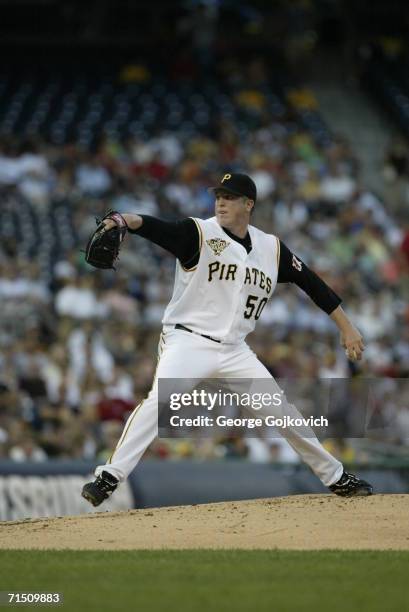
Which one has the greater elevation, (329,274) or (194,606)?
(329,274)

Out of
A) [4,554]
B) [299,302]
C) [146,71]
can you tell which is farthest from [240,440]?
[146,71]

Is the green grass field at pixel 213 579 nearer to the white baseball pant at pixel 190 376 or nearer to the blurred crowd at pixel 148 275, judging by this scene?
the white baseball pant at pixel 190 376

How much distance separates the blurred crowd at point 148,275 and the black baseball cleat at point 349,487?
373 centimetres

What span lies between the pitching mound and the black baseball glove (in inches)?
62.5

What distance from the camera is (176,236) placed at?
7.29 meters

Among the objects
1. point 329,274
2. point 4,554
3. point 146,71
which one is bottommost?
point 4,554

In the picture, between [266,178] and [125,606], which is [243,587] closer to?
[125,606]

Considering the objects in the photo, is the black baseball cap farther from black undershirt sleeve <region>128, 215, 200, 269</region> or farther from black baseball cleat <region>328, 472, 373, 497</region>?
black baseball cleat <region>328, 472, 373, 497</region>

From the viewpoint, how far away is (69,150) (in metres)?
17.8

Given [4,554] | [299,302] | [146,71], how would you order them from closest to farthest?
1. [4,554]
2. [299,302]
3. [146,71]

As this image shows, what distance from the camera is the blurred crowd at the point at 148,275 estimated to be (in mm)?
12609

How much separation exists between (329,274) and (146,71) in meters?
7.60

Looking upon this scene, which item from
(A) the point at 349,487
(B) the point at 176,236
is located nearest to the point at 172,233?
(B) the point at 176,236

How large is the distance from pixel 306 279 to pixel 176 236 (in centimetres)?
101
